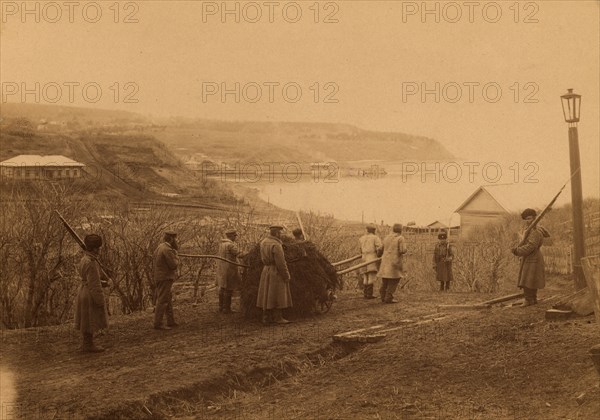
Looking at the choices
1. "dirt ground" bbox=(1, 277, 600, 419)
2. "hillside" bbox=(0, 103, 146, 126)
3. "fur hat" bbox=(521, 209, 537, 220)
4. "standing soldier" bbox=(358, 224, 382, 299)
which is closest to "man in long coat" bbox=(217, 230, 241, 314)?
"dirt ground" bbox=(1, 277, 600, 419)

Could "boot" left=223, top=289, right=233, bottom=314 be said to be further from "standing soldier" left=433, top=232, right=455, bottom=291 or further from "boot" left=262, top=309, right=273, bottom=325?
"standing soldier" left=433, top=232, right=455, bottom=291

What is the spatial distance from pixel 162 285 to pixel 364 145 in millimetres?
18431

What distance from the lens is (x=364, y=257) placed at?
49.4 ft

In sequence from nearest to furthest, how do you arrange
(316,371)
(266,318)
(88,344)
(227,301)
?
(316,371), (88,344), (266,318), (227,301)

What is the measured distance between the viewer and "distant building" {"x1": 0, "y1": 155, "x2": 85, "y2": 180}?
18844 millimetres

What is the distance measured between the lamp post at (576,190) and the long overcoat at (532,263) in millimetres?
662

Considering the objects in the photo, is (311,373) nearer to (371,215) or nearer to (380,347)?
(380,347)

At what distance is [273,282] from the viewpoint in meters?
11.8

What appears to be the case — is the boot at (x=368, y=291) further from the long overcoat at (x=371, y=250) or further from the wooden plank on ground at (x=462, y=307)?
the wooden plank on ground at (x=462, y=307)

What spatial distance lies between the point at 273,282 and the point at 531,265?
455 cm

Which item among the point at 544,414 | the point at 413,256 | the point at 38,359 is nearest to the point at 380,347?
the point at 544,414

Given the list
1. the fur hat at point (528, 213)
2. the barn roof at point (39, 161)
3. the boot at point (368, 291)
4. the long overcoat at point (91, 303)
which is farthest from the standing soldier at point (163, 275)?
the barn roof at point (39, 161)

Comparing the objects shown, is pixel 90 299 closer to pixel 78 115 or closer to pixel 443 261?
pixel 443 261

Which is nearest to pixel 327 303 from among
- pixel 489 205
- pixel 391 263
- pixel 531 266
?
pixel 391 263
